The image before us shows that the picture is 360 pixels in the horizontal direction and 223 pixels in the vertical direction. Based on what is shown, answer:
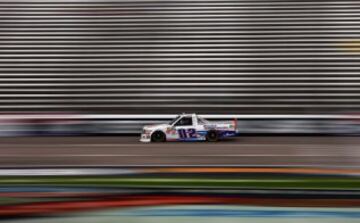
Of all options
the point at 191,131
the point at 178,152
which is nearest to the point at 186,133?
the point at 191,131

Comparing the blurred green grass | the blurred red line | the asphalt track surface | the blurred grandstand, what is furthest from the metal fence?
the blurred red line

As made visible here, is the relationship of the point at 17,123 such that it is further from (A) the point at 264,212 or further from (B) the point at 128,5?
(A) the point at 264,212

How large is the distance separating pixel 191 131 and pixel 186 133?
0.16 meters

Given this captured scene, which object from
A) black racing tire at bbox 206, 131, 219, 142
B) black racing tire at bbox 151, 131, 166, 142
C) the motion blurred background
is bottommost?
black racing tire at bbox 206, 131, 219, 142

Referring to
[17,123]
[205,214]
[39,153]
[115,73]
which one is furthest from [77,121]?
[205,214]

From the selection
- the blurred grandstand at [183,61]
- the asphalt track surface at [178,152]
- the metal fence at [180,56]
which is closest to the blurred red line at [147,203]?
the asphalt track surface at [178,152]

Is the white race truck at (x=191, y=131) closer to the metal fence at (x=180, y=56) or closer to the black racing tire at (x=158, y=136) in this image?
the black racing tire at (x=158, y=136)

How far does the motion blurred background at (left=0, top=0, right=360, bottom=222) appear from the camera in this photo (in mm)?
17469

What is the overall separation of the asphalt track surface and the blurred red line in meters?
4.22

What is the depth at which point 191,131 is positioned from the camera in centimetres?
1888

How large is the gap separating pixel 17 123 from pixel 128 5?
395 inches

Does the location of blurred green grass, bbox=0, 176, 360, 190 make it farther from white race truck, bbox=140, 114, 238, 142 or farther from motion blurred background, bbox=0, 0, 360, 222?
white race truck, bbox=140, 114, 238, 142

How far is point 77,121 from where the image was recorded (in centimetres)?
2148

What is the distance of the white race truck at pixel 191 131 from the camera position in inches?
742
